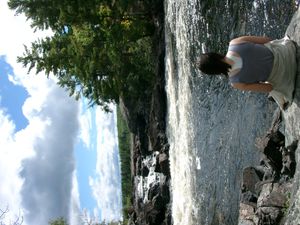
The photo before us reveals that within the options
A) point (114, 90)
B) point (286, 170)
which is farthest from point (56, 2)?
point (286, 170)

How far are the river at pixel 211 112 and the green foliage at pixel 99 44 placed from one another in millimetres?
5809

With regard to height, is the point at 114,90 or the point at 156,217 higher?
the point at 114,90

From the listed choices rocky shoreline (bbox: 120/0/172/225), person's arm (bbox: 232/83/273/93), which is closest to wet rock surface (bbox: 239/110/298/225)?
person's arm (bbox: 232/83/273/93)

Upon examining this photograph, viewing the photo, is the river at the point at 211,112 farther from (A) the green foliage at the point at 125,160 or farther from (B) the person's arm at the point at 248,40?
(A) the green foliage at the point at 125,160

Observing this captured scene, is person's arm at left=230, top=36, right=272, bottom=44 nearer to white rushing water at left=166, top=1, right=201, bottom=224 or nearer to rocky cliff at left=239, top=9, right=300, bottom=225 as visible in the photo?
rocky cliff at left=239, top=9, right=300, bottom=225

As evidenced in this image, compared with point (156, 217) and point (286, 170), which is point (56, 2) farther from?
point (286, 170)

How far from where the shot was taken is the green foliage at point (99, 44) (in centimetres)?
2923

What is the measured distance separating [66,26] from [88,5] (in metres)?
4.57

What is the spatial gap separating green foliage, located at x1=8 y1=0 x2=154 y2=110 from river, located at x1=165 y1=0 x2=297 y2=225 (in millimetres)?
5809

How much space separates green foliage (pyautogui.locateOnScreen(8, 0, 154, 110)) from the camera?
29234mm

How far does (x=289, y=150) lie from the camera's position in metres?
10.3

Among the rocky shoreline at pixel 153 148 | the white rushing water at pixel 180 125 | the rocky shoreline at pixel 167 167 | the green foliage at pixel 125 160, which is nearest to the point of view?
the rocky shoreline at pixel 167 167

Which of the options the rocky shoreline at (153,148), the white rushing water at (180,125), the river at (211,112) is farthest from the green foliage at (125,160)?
the river at (211,112)

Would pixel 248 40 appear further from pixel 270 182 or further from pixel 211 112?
pixel 211 112
